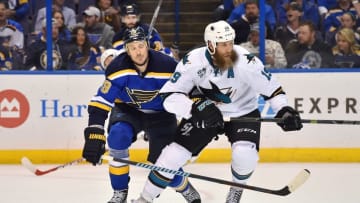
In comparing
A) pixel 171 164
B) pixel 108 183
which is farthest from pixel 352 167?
pixel 171 164

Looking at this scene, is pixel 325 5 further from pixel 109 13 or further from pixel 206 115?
pixel 206 115

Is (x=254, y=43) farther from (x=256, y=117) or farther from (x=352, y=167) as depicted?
(x=256, y=117)

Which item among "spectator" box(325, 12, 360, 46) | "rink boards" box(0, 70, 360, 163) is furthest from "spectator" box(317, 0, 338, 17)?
"rink boards" box(0, 70, 360, 163)

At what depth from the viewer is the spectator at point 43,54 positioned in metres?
6.47

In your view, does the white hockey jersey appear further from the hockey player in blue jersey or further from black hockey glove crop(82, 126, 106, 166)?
black hockey glove crop(82, 126, 106, 166)

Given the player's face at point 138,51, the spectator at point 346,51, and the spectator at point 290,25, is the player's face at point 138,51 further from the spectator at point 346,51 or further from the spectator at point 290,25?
the spectator at point 346,51

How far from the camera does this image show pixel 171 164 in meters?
3.96

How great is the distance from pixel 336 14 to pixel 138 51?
2.86 m

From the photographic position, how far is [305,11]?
6.55 meters

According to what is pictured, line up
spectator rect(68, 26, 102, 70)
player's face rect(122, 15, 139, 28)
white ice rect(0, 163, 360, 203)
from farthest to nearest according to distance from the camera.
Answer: spectator rect(68, 26, 102, 70), player's face rect(122, 15, 139, 28), white ice rect(0, 163, 360, 203)

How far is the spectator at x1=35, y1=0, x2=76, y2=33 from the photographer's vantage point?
6.55m

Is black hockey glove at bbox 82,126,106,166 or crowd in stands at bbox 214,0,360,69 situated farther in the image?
crowd in stands at bbox 214,0,360,69

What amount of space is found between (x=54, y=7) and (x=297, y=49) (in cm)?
201

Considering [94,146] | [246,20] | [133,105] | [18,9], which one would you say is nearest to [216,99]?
[133,105]
